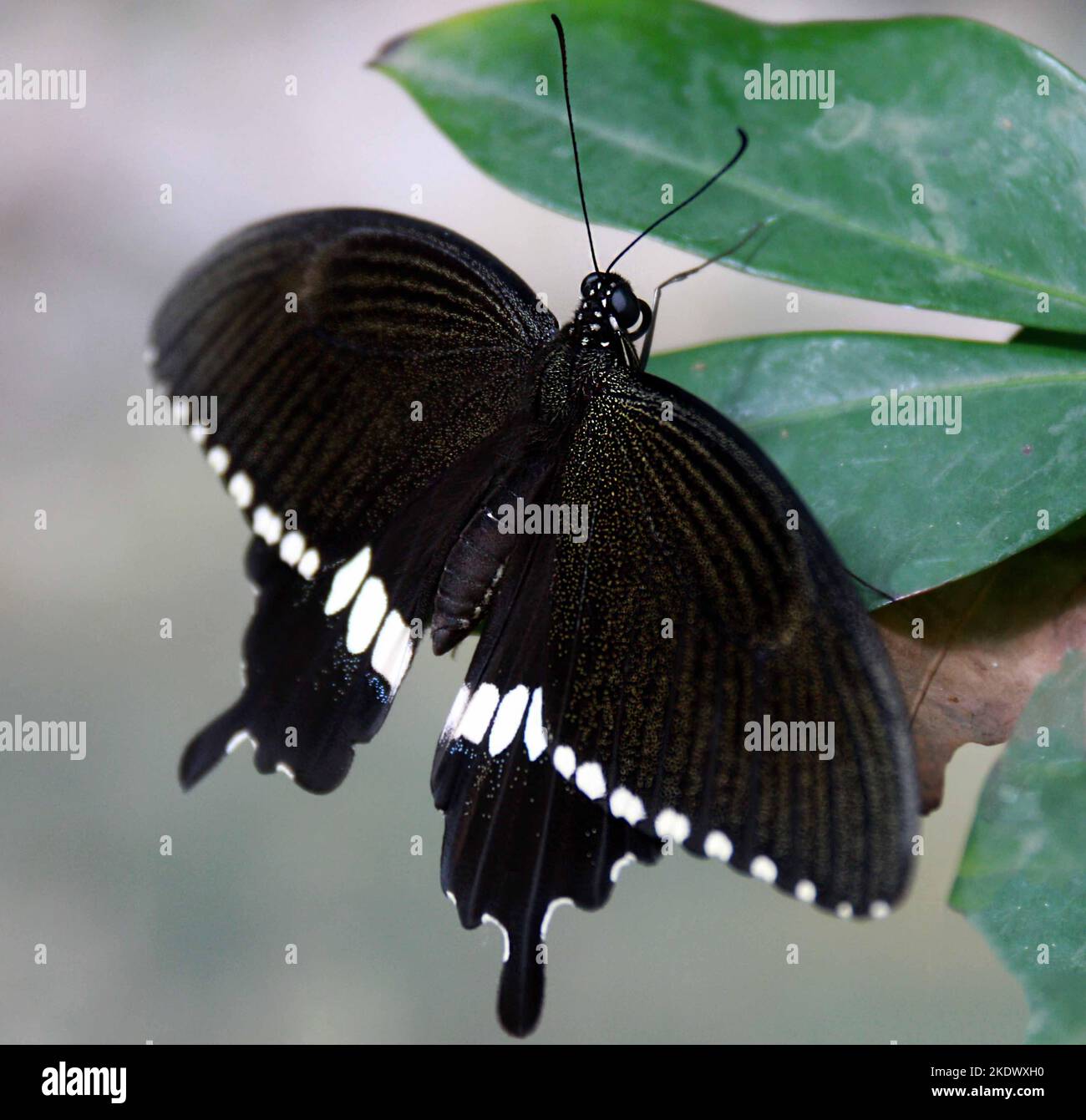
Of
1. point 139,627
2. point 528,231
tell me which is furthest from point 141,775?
point 528,231

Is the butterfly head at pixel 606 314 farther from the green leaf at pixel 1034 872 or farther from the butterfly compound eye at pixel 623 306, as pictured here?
the green leaf at pixel 1034 872

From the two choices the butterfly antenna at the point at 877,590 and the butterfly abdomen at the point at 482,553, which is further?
the butterfly abdomen at the point at 482,553

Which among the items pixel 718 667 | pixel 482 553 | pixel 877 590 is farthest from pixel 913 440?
pixel 482 553

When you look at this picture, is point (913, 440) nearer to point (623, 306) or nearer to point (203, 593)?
point (623, 306)

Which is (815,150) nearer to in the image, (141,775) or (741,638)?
(741,638)

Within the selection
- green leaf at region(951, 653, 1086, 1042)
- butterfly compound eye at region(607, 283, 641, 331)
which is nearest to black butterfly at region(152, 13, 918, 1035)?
butterfly compound eye at region(607, 283, 641, 331)

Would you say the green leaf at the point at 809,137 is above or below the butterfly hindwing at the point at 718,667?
above

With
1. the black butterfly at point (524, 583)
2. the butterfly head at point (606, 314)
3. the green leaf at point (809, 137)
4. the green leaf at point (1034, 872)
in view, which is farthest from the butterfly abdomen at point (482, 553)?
the green leaf at point (1034, 872)
